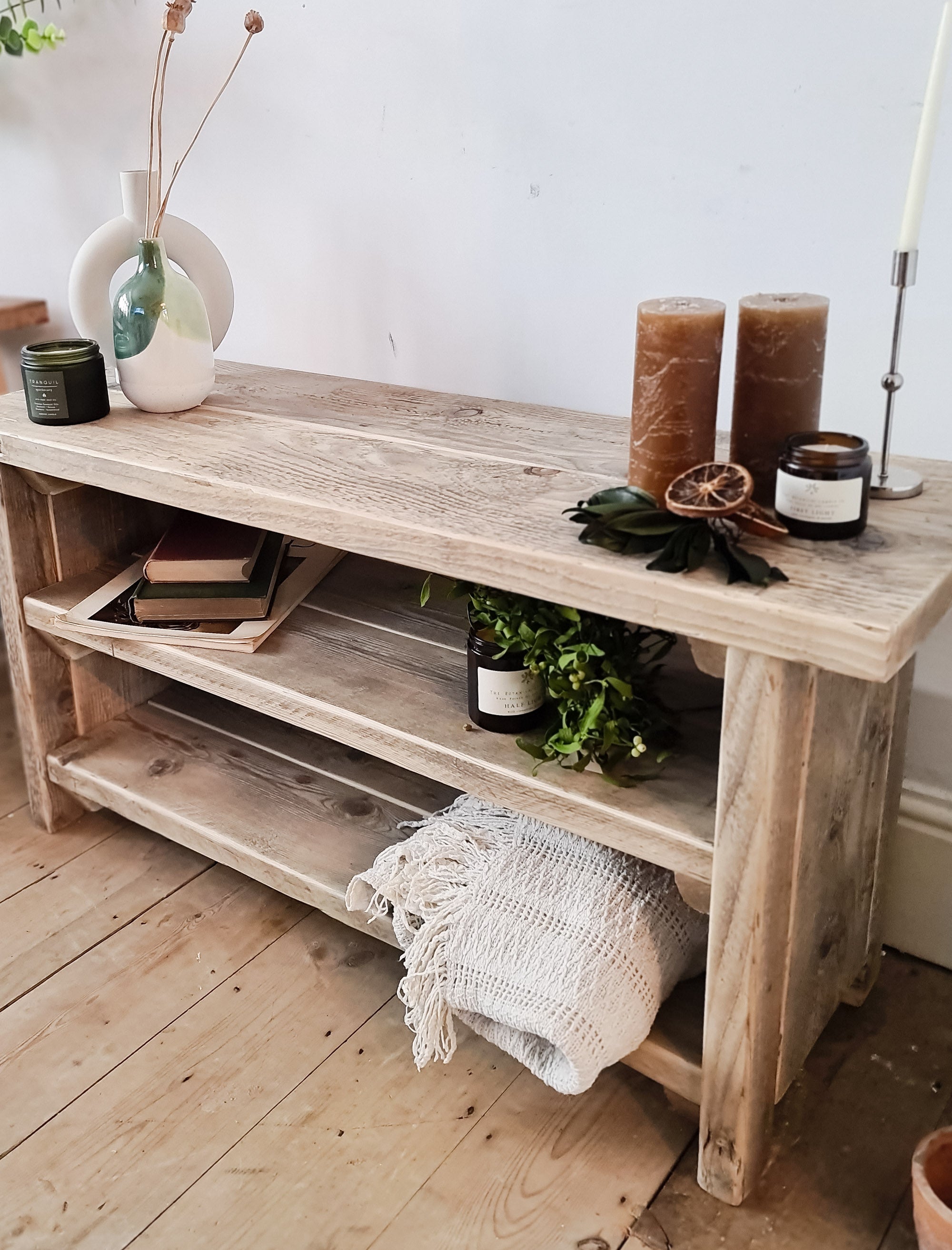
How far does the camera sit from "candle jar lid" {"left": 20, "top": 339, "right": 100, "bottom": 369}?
1338mm

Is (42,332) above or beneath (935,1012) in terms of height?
above

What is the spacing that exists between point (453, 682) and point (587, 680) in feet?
0.78

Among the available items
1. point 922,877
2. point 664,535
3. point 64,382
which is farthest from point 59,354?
point 922,877

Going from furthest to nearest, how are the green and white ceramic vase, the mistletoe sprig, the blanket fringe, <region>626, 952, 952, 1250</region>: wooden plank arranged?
the mistletoe sprig → the green and white ceramic vase → the blanket fringe → <region>626, 952, 952, 1250</region>: wooden plank

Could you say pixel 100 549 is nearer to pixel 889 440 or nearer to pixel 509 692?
pixel 509 692

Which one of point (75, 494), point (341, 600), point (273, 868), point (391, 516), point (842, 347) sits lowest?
point (273, 868)

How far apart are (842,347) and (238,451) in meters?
0.68

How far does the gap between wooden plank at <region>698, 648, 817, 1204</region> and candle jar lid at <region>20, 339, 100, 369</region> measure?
90 cm

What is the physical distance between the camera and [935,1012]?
1.31m

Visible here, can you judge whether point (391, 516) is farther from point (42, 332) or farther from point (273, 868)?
point (42, 332)

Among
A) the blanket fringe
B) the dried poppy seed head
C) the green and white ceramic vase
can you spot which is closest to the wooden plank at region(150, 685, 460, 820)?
the blanket fringe

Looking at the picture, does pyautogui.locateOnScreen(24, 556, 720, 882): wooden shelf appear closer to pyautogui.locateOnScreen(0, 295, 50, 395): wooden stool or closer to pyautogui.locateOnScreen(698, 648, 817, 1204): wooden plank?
pyautogui.locateOnScreen(698, 648, 817, 1204): wooden plank

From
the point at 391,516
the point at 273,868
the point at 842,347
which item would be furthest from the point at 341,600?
the point at 842,347

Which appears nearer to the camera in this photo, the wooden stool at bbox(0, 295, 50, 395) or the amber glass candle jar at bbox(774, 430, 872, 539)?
the amber glass candle jar at bbox(774, 430, 872, 539)
